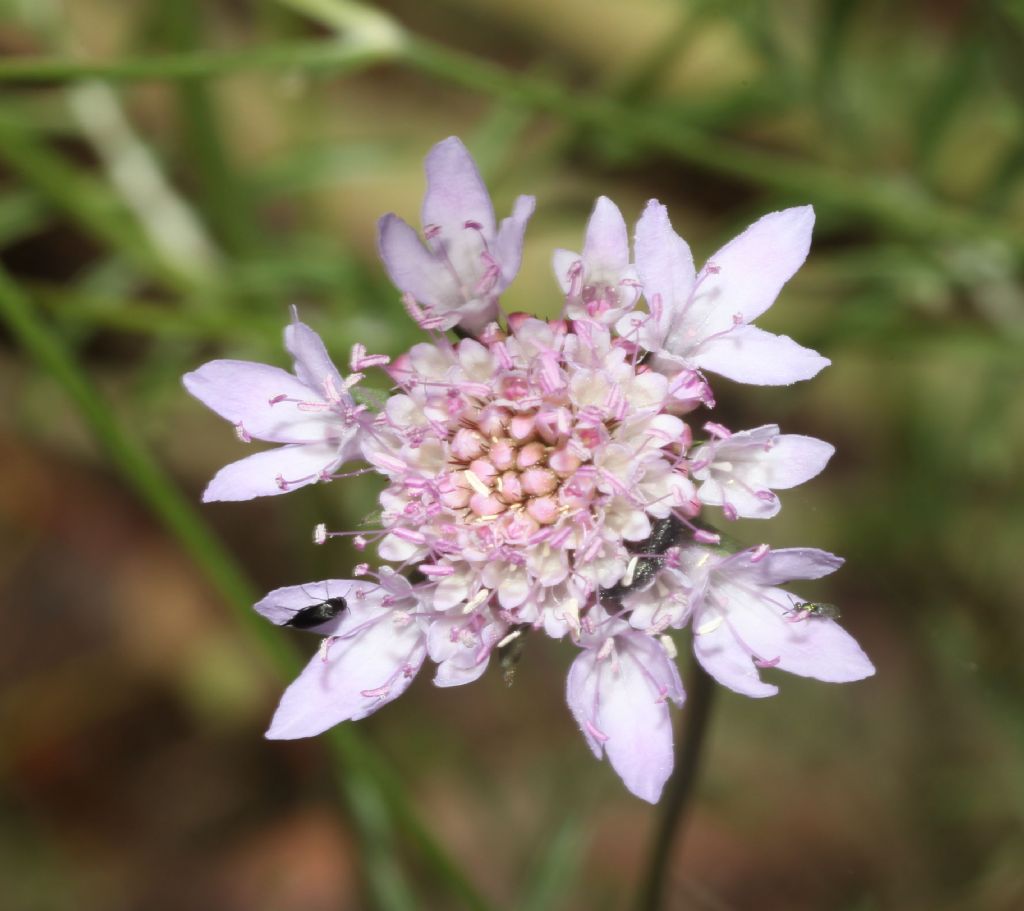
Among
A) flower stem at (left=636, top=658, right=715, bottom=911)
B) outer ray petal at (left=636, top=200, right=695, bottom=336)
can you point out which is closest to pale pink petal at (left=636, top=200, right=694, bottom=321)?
outer ray petal at (left=636, top=200, right=695, bottom=336)

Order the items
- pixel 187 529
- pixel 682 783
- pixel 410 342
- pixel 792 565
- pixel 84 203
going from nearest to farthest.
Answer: pixel 792 565, pixel 682 783, pixel 187 529, pixel 410 342, pixel 84 203

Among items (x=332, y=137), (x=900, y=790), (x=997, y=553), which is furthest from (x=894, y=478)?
(x=332, y=137)

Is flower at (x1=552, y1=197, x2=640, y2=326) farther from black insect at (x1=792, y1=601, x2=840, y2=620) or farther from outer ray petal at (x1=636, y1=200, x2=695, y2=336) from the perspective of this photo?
black insect at (x1=792, y1=601, x2=840, y2=620)

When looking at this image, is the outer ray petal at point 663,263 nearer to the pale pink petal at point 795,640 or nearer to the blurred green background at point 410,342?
the pale pink petal at point 795,640

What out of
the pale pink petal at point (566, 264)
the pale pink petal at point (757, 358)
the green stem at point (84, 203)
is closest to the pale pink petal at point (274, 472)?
the pale pink petal at point (566, 264)

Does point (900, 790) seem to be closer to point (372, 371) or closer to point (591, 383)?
point (372, 371)

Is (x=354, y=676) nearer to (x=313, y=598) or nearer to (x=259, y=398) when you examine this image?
(x=313, y=598)

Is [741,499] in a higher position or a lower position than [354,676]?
higher

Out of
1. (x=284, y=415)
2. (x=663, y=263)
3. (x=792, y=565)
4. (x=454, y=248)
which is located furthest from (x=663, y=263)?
(x=284, y=415)
